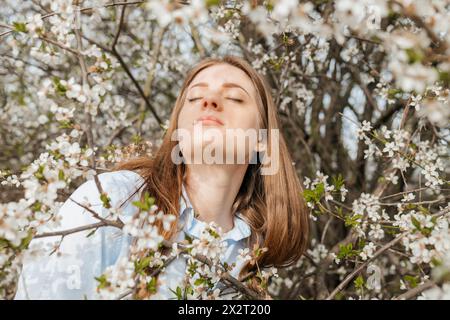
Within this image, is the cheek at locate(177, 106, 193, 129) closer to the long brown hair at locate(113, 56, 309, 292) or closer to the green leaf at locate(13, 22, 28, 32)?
the long brown hair at locate(113, 56, 309, 292)

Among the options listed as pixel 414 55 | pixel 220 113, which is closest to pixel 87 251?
pixel 220 113

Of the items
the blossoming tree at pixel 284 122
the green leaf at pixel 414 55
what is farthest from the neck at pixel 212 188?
the green leaf at pixel 414 55

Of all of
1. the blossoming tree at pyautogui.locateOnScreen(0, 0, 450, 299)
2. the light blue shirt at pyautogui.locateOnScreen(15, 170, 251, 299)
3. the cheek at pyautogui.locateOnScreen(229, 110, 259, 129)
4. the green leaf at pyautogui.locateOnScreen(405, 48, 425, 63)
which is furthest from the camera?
the cheek at pyautogui.locateOnScreen(229, 110, 259, 129)

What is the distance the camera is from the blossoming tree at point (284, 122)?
4.03 feet

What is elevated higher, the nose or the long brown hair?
the nose

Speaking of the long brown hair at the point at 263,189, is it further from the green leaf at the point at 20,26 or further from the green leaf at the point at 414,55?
the green leaf at the point at 414,55

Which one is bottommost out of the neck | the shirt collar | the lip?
the shirt collar

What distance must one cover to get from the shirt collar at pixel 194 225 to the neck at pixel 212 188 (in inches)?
2.2

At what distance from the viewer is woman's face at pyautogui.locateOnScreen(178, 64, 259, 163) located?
1.93m

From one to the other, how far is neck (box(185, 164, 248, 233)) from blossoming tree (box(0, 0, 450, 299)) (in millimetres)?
373

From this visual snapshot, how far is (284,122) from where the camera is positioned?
3809mm

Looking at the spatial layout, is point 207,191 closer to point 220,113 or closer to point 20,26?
point 220,113

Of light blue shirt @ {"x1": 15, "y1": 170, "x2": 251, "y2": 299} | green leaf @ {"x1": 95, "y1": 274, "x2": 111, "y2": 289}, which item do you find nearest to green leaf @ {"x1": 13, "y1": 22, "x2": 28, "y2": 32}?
light blue shirt @ {"x1": 15, "y1": 170, "x2": 251, "y2": 299}
